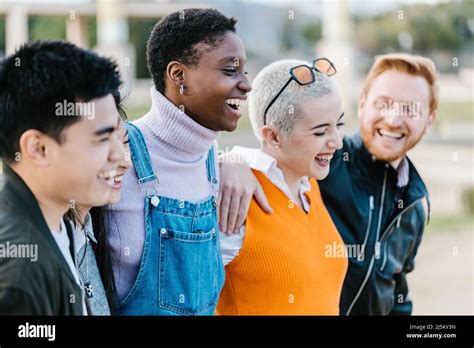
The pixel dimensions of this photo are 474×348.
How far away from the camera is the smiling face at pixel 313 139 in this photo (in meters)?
1.41

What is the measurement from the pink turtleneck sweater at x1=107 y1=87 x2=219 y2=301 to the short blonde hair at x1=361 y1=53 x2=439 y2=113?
57 cm

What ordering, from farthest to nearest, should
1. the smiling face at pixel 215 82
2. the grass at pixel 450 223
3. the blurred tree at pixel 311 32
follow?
the blurred tree at pixel 311 32, the grass at pixel 450 223, the smiling face at pixel 215 82

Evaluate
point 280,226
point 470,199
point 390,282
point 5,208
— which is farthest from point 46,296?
point 470,199

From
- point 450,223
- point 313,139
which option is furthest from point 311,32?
point 313,139

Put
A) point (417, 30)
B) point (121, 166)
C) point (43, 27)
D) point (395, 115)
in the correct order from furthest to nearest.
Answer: point (417, 30) < point (43, 27) < point (395, 115) < point (121, 166)

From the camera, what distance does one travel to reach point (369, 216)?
1684mm

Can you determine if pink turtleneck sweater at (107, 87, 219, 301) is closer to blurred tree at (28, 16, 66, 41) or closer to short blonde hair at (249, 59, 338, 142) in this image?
short blonde hair at (249, 59, 338, 142)

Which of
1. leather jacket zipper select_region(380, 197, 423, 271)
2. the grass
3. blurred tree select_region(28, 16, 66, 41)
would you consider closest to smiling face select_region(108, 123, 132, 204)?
leather jacket zipper select_region(380, 197, 423, 271)

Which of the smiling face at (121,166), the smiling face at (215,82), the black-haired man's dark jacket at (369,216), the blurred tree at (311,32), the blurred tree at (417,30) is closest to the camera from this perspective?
the smiling face at (121,166)

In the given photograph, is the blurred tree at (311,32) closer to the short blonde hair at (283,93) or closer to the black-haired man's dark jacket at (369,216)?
the black-haired man's dark jacket at (369,216)

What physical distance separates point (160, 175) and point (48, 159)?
229mm

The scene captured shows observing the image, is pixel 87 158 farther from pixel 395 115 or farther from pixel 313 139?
pixel 395 115

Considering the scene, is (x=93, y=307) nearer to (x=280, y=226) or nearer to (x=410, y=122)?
(x=280, y=226)

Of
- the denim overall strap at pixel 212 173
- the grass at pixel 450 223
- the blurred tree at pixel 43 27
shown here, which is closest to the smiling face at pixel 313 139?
the denim overall strap at pixel 212 173
